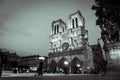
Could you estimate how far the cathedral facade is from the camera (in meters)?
48.3

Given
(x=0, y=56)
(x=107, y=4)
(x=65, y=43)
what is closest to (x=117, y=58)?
(x=107, y=4)

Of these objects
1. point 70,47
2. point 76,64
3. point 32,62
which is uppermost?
point 70,47

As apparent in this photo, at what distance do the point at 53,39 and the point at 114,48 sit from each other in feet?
140

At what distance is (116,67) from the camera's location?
20031 millimetres

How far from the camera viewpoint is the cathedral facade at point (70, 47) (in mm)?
48344

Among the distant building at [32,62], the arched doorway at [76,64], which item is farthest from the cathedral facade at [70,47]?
the distant building at [32,62]

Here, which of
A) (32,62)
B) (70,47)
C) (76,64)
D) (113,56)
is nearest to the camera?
(113,56)

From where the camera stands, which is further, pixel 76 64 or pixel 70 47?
pixel 70 47

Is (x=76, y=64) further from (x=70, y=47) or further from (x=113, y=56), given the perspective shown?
(x=113, y=56)

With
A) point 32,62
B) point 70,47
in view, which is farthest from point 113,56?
point 32,62

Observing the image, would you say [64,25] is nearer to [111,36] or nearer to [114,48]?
[114,48]

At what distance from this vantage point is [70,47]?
53.6m

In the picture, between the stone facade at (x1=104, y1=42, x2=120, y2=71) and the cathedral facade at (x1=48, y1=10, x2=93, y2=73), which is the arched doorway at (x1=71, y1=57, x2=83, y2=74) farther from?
the stone facade at (x1=104, y1=42, x2=120, y2=71)

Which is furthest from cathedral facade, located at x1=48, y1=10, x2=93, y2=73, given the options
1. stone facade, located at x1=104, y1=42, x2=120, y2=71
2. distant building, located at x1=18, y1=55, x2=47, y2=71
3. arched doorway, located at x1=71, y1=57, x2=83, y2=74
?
stone facade, located at x1=104, y1=42, x2=120, y2=71
